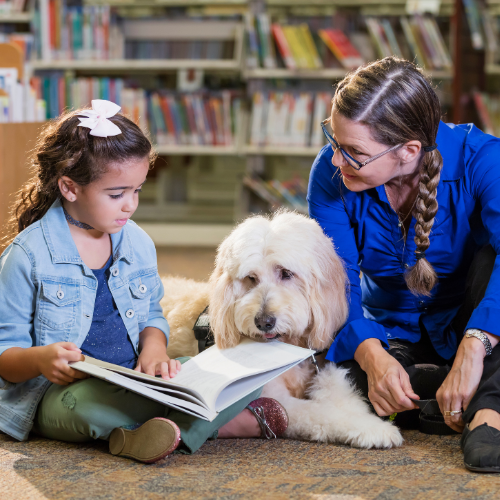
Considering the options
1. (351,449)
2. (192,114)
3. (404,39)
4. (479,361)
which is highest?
(404,39)

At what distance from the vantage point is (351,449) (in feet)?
4.75

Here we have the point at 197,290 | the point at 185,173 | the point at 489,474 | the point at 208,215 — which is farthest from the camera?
the point at 185,173

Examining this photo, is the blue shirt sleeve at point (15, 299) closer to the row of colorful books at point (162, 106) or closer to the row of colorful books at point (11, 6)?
the row of colorful books at point (162, 106)

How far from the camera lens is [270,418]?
1.51 metres

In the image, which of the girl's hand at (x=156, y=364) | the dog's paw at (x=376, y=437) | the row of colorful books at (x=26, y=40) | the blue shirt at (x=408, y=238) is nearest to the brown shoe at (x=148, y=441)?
the girl's hand at (x=156, y=364)

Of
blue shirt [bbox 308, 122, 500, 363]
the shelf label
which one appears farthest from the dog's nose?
the shelf label

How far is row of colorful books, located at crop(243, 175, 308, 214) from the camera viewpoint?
15.5 feet

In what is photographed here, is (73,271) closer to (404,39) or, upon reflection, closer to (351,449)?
(351,449)

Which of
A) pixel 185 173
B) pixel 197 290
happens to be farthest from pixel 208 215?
pixel 197 290

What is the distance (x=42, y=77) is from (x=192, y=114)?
1.15 metres

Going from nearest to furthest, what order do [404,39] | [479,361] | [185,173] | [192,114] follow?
[479,361] < [404,39] < [192,114] < [185,173]

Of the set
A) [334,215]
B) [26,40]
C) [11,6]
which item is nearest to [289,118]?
[26,40]

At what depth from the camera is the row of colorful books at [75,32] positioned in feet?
15.3

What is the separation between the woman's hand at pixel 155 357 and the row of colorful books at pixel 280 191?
3.11 metres
